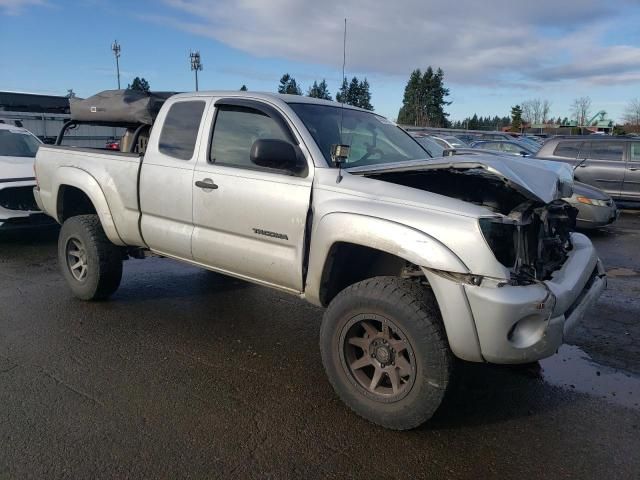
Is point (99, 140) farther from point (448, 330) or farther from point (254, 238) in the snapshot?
point (448, 330)

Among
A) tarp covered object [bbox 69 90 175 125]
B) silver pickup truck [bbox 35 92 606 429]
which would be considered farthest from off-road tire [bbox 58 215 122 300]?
tarp covered object [bbox 69 90 175 125]

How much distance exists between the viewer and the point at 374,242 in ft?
10.3

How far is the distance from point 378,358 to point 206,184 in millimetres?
1906

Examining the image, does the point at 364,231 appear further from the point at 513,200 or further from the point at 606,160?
the point at 606,160

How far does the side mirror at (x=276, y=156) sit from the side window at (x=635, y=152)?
1102 cm

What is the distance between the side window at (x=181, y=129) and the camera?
4.42 metres

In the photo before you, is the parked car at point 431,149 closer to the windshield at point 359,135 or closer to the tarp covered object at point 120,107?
the windshield at point 359,135

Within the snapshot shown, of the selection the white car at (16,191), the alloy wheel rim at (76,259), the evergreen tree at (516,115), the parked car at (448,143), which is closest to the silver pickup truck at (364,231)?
the alloy wheel rim at (76,259)

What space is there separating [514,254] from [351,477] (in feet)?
4.96

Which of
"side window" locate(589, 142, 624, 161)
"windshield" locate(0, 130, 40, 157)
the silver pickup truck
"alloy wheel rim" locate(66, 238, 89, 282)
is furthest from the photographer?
"side window" locate(589, 142, 624, 161)

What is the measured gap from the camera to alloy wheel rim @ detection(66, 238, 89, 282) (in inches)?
210

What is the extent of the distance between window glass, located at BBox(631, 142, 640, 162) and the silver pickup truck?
9.48 meters

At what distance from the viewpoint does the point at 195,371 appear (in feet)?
12.9

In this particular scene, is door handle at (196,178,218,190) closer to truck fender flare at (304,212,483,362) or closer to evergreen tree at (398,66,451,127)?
truck fender flare at (304,212,483,362)
